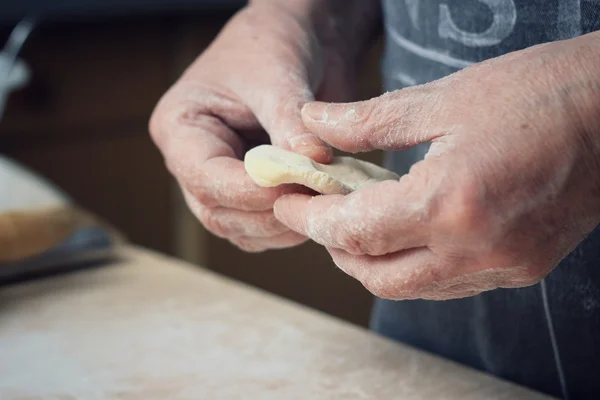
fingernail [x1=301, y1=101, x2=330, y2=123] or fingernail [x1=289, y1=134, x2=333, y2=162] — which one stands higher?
fingernail [x1=301, y1=101, x2=330, y2=123]

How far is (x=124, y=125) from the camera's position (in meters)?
1.66

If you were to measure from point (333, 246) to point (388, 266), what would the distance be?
38 millimetres

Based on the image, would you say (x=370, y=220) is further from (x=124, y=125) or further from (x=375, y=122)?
(x=124, y=125)

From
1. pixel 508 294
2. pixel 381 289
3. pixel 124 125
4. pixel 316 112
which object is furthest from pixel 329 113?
pixel 124 125

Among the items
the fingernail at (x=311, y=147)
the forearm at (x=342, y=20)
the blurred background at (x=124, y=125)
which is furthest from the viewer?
the blurred background at (x=124, y=125)

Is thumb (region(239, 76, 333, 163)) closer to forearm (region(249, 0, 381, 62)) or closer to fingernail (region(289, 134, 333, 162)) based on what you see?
fingernail (region(289, 134, 333, 162))

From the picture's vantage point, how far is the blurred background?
5.08ft

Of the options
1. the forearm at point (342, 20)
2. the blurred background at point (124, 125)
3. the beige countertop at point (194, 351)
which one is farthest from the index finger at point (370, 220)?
the blurred background at point (124, 125)

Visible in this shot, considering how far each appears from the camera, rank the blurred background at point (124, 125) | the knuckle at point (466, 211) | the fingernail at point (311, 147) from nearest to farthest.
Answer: the knuckle at point (466, 211) → the fingernail at point (311, 147) → the blurred background at point (124, 125)

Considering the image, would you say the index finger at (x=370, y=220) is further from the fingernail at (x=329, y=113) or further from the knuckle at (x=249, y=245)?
the knuckle at (x=249, y=245)

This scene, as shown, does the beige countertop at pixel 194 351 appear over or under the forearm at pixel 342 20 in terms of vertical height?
under

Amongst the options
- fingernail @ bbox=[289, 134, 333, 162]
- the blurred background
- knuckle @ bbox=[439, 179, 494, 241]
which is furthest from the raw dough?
the blurred background

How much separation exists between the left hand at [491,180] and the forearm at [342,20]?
0.29m

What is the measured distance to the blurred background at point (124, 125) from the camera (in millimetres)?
1547
